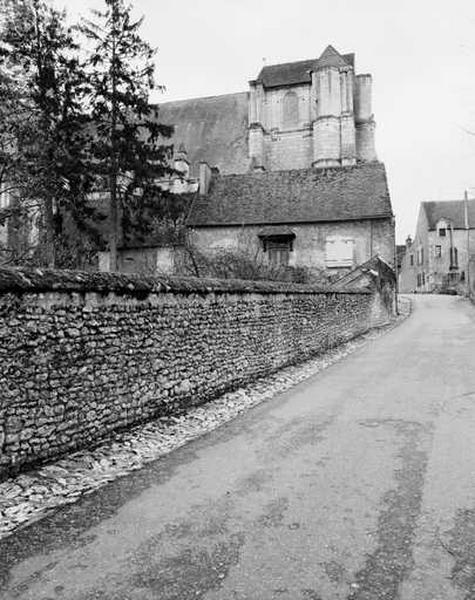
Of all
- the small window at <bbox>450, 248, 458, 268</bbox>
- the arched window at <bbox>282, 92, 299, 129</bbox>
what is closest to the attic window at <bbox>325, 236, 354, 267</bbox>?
the arched window at <bbox>282, 92, 299, 129</bbox>

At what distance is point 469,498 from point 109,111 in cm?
2372

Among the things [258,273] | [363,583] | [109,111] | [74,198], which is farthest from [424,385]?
[109,111]

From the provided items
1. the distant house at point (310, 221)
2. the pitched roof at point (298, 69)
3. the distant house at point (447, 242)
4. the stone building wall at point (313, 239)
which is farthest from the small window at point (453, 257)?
the stone building wall at point (313, 239)

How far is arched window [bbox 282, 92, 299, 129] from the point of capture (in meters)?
45.6

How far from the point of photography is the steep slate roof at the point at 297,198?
29.4 metres

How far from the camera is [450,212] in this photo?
58344 millimetres

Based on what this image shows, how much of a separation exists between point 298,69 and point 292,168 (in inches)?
390

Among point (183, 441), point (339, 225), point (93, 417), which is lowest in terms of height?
point (183, 441)

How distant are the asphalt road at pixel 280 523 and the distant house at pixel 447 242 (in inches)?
2063

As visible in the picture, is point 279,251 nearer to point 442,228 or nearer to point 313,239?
point 313,239

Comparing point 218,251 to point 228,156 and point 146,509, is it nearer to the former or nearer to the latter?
point 228,156

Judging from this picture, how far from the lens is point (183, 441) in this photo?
6.67 metres

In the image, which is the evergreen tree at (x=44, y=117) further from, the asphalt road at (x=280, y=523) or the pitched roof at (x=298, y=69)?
the pitched roof at (x=298, y=69)

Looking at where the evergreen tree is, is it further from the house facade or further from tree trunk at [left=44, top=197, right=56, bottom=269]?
the house facade
